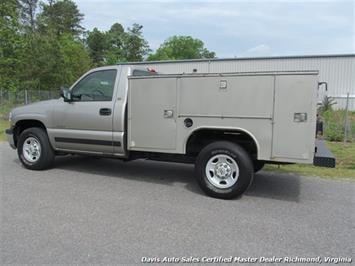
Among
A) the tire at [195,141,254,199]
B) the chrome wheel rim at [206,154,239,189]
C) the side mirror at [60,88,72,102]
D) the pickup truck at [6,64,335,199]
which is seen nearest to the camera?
the pickup truck at [6,64,335,199]

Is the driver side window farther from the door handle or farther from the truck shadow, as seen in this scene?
the truck shadow

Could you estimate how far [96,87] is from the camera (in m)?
6.62

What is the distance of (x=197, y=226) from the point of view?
4.32 meters

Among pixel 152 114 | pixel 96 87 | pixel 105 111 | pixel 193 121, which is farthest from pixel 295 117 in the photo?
pixel 96 87

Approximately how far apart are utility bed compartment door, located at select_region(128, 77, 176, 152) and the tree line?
2364cm

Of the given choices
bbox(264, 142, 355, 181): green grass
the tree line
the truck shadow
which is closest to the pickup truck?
the truck shadow

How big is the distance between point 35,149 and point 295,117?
5244 mm

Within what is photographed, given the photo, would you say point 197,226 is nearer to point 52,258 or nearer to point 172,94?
point 52,258

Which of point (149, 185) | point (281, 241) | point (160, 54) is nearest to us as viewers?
point (281, 241)

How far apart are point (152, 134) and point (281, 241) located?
9.40 ft

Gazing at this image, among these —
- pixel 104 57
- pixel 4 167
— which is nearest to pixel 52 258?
pixel 4 167

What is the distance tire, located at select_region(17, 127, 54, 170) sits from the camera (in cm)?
709

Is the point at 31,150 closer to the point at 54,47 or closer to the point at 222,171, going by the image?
the point at 222,171

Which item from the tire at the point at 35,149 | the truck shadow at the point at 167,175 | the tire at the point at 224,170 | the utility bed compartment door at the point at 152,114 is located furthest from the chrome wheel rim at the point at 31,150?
the tire at the point at 224,170
